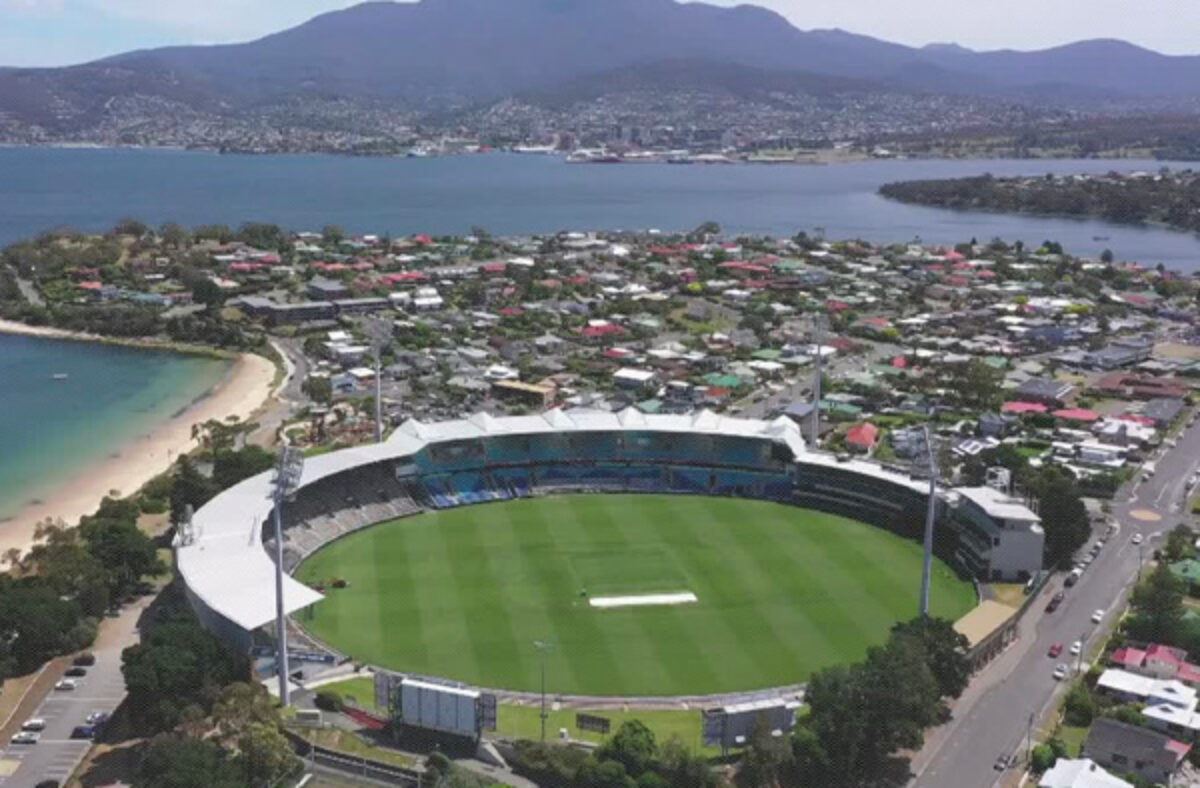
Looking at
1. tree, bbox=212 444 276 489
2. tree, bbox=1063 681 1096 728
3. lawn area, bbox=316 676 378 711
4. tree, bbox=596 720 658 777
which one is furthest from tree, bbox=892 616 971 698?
tree, bbox=212 444 276 489

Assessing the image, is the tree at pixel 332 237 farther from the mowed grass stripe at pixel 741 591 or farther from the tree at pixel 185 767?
the tree at pixel 185 767

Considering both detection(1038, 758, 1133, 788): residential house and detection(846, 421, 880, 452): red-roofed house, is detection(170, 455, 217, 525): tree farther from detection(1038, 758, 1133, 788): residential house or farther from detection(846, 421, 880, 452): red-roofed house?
detection(1038, 758, 1133, 788): residential house

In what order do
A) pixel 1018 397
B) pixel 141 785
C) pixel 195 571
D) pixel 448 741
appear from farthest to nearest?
pixel 1018 397 → pixel 195 571 → pixel 448 741 → pixel 141 785

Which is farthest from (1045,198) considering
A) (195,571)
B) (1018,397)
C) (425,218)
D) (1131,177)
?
(195,571)

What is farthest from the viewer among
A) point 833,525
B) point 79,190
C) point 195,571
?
point 79,190

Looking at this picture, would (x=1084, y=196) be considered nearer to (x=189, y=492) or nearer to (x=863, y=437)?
(x=863, y=437)

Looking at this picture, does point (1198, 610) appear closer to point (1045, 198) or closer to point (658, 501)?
point (658, 501)

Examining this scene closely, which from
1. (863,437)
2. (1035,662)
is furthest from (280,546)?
(863,437)
